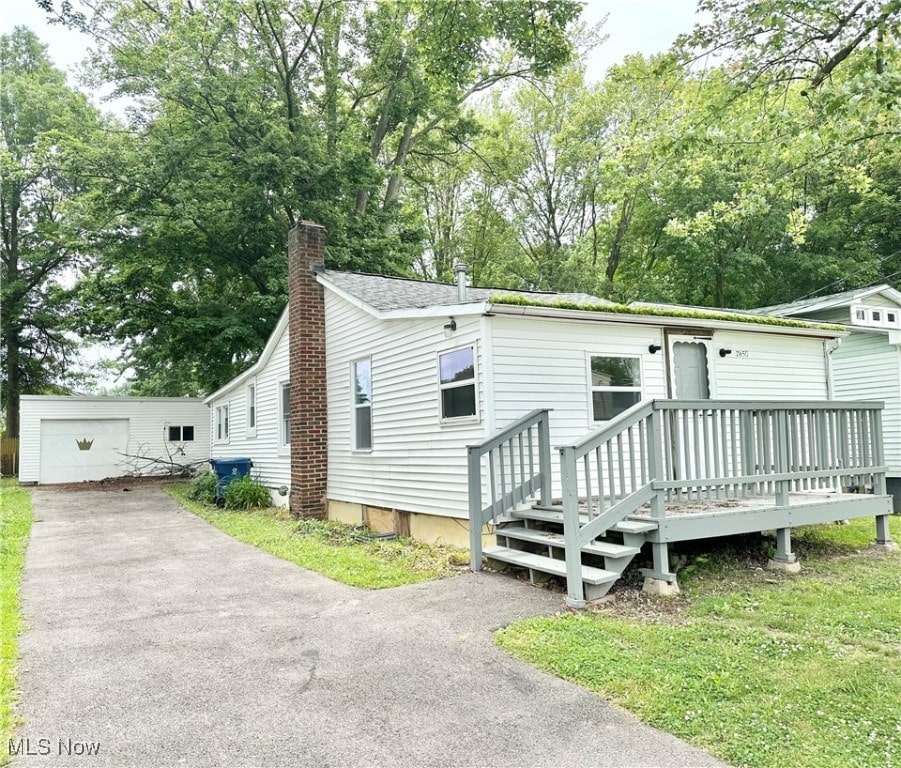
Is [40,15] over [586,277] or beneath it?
over

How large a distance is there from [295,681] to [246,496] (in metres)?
9.42

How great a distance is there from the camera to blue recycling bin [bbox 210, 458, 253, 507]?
1317 centimetres

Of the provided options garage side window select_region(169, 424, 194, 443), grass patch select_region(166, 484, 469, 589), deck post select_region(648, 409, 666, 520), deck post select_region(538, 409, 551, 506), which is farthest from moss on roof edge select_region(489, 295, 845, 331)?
garage side window select_region(169, 424, 194, 443)

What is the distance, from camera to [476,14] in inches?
344

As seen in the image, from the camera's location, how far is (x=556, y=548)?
20.0ft

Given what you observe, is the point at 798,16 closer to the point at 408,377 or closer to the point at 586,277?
the point at 408,377

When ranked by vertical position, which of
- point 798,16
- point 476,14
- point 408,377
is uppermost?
point 476,14

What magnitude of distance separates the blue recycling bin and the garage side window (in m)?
8.09

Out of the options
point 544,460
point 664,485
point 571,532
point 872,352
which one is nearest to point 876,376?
point 872,352

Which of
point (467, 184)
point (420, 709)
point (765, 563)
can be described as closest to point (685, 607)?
point (765, 563)

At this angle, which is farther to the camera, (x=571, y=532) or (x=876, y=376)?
(x=876, y=376)

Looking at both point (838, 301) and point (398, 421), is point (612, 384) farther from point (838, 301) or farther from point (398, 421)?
point (838, 301)

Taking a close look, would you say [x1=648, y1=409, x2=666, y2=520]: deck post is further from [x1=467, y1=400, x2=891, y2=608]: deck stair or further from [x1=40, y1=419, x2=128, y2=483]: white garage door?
[x1=40, y1=419, x2=128, y2=483]: white garage door

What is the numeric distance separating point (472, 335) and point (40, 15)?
18377 millimetres
